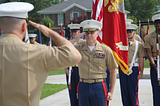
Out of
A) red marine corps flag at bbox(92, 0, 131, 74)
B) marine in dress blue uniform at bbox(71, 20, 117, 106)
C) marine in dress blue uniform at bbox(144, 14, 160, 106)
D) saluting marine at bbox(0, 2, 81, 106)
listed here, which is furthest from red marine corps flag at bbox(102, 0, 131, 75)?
saluting marine at bbox(0, 2, 81, 106)

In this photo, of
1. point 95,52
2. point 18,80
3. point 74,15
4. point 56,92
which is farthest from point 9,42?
point 74,15

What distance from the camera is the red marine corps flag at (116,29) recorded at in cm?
536

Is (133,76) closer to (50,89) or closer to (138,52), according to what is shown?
(138,52)

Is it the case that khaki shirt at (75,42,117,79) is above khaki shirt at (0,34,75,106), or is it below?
below

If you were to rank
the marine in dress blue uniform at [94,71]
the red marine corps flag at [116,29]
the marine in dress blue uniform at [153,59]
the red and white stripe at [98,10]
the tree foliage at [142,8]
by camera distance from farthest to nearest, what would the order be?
the tree foliage at [142,8]
the marine in dress blue uniform at [153,59]
the red and white stripe at [98,10]
the red marine corps flag at [116,29]
the marine in dress blue uniform at [94,71]

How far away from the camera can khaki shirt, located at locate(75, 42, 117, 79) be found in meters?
5.11

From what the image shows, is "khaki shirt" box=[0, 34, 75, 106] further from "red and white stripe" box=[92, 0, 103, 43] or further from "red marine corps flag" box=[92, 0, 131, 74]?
"red and white stripe" box=[92, 0, 103, 43]

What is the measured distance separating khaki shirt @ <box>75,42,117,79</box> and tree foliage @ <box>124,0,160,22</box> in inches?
2373

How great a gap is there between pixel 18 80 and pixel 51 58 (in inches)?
12.7

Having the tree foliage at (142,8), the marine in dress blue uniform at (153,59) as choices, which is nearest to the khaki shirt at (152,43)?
the marine in dress blue uniform at (153,59)

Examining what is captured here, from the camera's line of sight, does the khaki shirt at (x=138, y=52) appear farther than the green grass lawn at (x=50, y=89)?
No

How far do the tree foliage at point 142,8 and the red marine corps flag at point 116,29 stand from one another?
59882 mm

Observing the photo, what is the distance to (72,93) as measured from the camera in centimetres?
755

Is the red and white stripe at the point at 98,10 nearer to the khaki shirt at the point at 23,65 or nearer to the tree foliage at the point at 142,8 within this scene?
the khaki shirt at the point at 23,65
